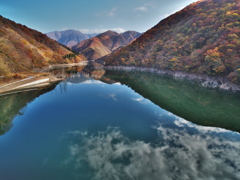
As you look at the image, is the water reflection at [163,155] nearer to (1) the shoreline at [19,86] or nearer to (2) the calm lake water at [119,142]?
(2) the calm lake water at [119,142]

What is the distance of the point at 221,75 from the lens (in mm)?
51469

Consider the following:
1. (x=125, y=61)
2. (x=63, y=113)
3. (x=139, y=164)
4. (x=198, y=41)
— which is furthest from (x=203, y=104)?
(x=125, y=61)

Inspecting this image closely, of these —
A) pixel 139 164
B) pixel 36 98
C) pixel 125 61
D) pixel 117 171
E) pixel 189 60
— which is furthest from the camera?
pixel 125 61

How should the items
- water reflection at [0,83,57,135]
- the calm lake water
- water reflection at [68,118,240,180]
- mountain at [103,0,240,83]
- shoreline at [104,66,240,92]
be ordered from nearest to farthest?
1. water reflection at [68,118,240,180]
2. the calm lake water
3. water reflection at [0,83,57,135]
4. shoreline at [104,66,240,92]
5. mountain at [103,0,240,83]

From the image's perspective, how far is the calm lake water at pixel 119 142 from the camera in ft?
46.9

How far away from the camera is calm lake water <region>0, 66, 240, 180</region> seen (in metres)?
14.3

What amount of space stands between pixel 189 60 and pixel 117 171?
73.3 metres

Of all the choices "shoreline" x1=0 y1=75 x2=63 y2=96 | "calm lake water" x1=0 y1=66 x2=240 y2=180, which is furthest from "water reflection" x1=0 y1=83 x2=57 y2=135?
"shoreline" x1=0 y1=75 x2=63 y2=96

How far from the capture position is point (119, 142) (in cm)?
1961

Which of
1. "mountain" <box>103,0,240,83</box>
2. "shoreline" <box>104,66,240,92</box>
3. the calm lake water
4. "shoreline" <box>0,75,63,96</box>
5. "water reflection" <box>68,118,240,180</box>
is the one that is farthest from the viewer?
"mountain" <box>103,0,240,83</box>

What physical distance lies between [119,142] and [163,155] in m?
6.21

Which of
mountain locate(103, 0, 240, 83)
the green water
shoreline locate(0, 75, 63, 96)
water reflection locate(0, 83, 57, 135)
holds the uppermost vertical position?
mountain locate(103, 0, 240, 83)

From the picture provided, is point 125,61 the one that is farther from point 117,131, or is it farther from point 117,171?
point 117,171

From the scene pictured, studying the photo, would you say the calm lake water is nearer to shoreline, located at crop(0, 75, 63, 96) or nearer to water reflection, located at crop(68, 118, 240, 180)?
water reflection, located at crop(68, 118, 240, 180)
